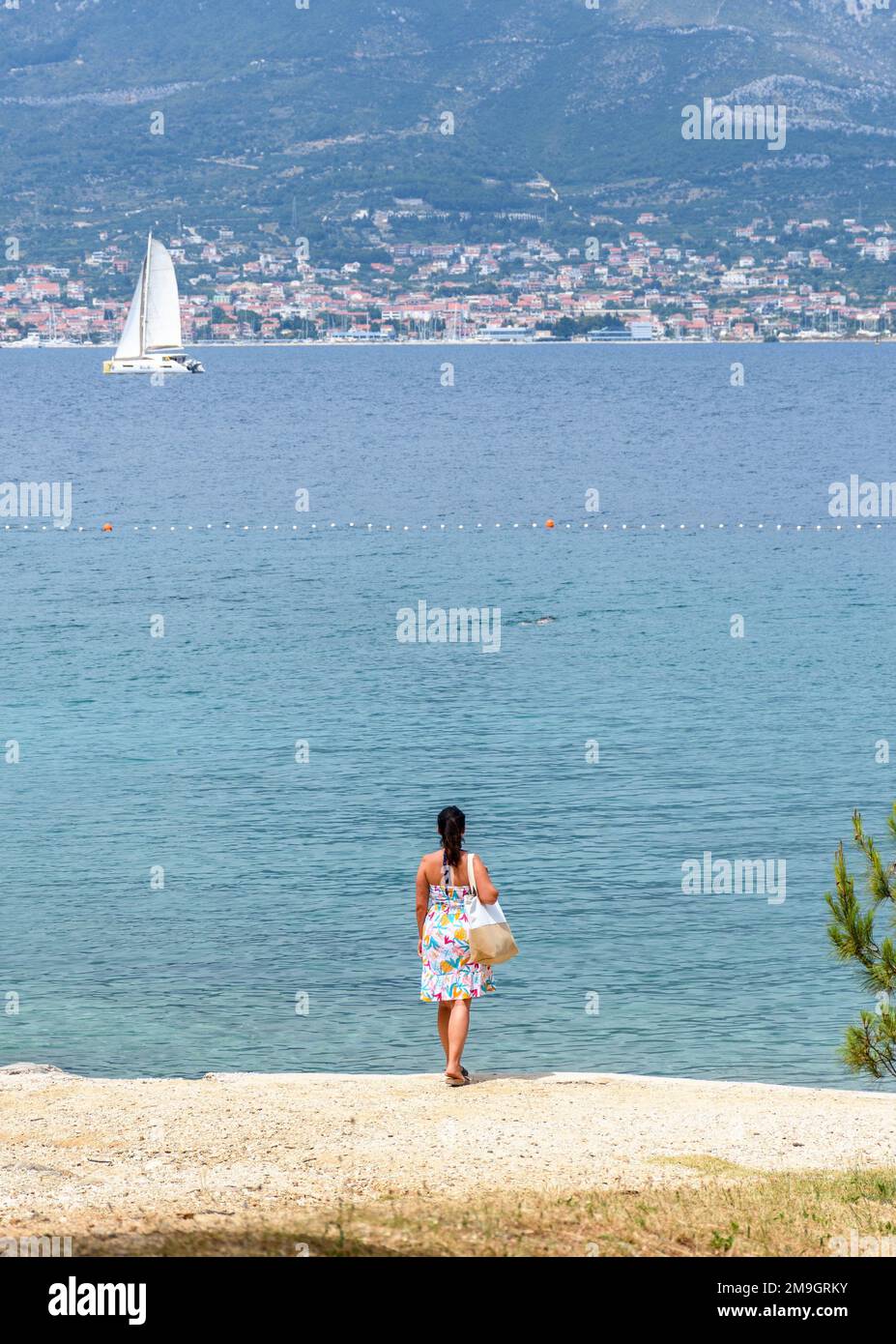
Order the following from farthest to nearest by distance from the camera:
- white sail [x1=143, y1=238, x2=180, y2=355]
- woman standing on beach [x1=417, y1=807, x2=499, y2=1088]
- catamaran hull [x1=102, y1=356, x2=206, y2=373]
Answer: catamaran hull [x1=102, y1=356, x2=206, y2=373]
white sail [x1=143, y1=238, x2=180, y2=355]
woman standing on beach [x1=417, y1=807, x2=499, y2=1088]

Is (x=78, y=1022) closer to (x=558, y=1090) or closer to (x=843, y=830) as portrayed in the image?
(x=558, y=1090)

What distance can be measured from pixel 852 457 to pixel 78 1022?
78778mm

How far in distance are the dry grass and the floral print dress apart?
3.07 m

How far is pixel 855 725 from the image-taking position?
99.7ft

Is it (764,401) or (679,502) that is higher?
(764,401)

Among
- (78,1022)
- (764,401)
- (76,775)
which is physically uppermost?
(764,401)

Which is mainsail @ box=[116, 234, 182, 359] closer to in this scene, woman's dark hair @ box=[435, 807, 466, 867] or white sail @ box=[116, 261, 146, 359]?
white sail @ box=[116, 261, 146, 359]

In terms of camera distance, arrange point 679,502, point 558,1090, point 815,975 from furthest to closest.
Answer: point 679,502
point 815,975
point 558,1090

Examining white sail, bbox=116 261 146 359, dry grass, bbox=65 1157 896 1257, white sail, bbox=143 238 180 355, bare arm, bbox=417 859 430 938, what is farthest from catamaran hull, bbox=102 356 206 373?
dry grass, bbox=65 1157 896 1257

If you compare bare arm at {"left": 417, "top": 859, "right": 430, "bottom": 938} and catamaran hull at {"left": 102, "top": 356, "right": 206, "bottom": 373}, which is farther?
catamaran hull at {"left": 102, "top": 356, "right": 206, "bottom": 373}

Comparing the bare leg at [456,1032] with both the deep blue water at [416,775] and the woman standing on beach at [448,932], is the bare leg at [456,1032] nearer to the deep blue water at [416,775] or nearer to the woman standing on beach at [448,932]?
A: the woman standing on beach at [448,932]

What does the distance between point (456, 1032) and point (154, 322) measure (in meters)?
126

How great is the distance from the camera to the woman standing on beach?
13.0 meters
